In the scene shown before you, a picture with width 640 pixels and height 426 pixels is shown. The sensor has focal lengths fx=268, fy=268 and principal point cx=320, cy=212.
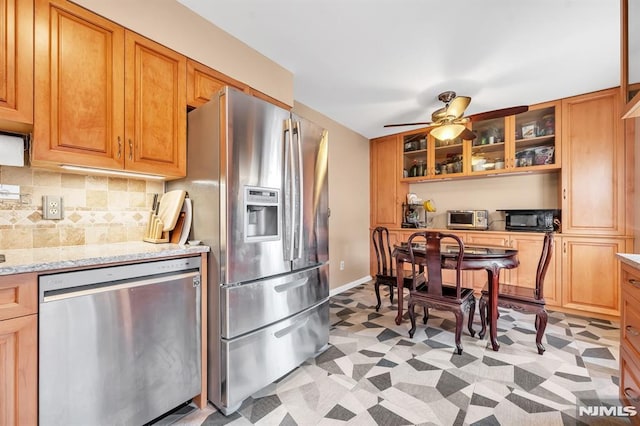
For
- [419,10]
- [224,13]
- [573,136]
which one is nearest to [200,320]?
[224,13]

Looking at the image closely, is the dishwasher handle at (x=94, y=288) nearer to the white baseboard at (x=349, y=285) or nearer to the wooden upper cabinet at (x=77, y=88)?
the wooden upper cabinet at (x=77, y=88)

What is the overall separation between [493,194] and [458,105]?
2.06 meters

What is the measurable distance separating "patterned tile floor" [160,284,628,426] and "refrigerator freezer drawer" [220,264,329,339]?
488 mm

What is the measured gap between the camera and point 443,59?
7.91ft

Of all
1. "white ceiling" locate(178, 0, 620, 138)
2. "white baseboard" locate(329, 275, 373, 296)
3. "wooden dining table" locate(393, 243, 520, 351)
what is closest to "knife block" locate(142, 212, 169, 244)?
"white ceiling" locate(178, 0, 620, 138)

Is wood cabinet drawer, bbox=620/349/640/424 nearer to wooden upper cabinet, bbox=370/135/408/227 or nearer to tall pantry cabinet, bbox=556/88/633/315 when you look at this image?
tall pantry cabinet, bbox=556/88/633/315

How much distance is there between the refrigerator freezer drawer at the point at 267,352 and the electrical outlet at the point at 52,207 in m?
1.23

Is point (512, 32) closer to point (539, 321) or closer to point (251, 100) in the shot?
point (251, 100)

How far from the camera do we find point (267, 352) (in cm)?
172

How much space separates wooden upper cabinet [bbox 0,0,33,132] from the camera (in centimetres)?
122

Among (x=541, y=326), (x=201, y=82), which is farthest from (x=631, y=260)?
(x=201, y=82)

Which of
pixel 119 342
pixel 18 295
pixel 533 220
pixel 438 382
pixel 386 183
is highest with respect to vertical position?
pixel 386 183

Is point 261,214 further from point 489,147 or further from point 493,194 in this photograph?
point 493,194

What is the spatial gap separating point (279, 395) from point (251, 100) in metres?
1.88
